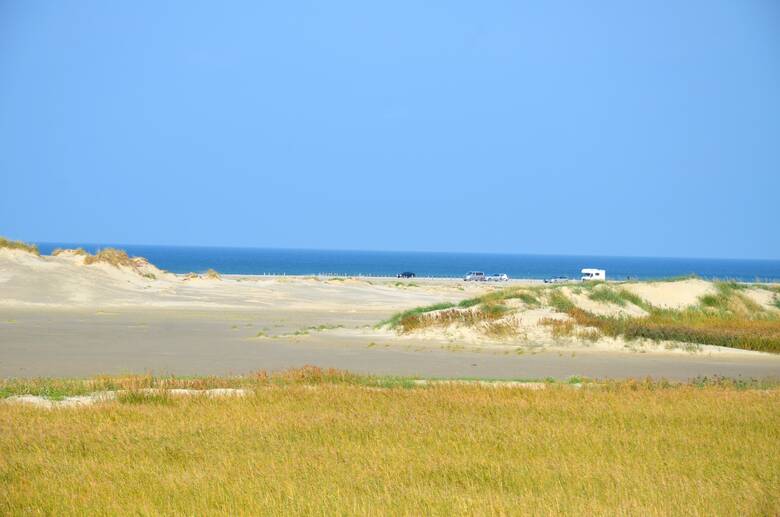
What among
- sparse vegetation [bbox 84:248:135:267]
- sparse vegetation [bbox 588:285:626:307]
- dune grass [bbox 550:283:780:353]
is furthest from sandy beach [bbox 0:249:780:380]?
sparse vegetation [bbox 84:248:135:267]

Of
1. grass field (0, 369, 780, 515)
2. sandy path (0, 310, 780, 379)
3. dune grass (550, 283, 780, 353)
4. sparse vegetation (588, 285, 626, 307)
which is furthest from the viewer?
sparse vegetation (588, 285, 626, 307)

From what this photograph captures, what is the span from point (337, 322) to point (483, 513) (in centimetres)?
3271

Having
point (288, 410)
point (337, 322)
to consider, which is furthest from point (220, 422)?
point (337, 322)

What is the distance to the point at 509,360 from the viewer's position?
27422 mm

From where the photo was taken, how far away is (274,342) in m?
31.6

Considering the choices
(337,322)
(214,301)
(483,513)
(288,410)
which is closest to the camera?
(483,513)

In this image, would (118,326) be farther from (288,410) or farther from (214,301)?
(288,410)

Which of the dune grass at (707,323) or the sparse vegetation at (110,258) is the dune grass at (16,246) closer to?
the sparse vegetation at (110,258)

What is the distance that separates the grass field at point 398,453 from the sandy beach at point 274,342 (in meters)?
6.96

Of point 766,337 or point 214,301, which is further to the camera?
point 214,301

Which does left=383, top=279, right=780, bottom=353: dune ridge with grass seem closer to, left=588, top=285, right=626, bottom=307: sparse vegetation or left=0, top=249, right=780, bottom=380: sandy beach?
left=588, top=285, right=626, bottom=307: sparse vegetation

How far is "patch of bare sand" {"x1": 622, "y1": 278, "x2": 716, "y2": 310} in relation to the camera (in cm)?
4022

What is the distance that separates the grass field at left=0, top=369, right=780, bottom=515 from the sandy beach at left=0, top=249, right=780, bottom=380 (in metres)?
6.96

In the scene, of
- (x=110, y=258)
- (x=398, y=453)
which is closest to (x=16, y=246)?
(x=110, y=258)
